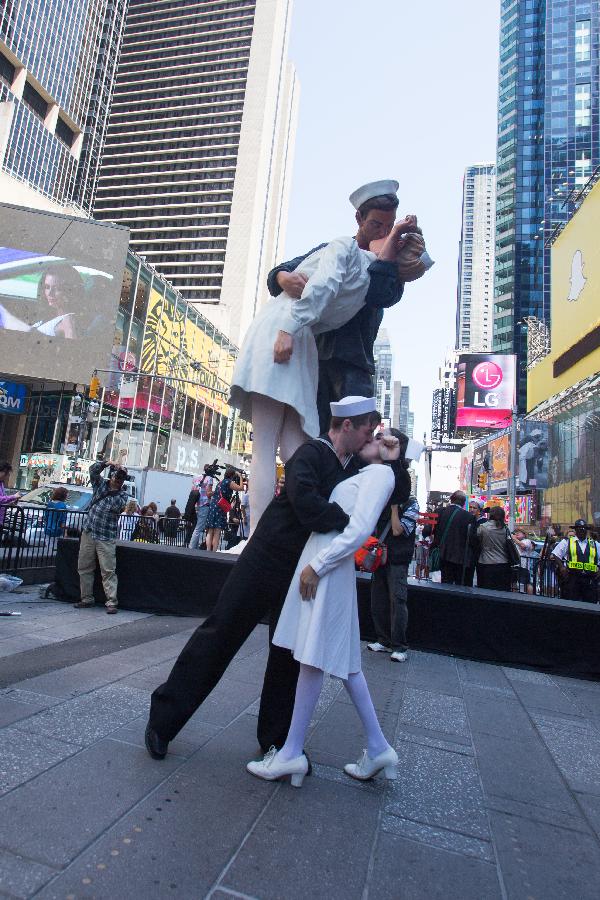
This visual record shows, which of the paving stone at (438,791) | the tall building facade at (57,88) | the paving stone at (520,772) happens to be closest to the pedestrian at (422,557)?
the paving stone at (520,772)

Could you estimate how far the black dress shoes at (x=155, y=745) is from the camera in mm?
2447

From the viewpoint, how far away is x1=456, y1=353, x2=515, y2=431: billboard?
4803cm

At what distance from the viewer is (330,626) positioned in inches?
95.8

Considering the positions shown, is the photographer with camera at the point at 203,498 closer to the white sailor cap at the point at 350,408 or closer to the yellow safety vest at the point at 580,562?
the yellow safety vest at the point at 580,562

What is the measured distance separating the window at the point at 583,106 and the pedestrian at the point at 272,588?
331ft

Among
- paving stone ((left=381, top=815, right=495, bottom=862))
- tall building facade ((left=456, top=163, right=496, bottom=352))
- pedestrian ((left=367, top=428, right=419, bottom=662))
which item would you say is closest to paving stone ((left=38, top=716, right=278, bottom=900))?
paving stone ((left=381, top=815, right=495, bottom=862))

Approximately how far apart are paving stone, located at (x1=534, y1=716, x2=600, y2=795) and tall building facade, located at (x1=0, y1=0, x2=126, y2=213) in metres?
61.7

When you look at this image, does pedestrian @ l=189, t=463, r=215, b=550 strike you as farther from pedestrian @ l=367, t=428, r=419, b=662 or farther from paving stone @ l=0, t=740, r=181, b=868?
paving stone @ l=0, t=740, r=181, b=868

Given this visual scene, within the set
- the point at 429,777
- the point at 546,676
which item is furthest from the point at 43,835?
the point at 546,676

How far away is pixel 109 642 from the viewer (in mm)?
4969

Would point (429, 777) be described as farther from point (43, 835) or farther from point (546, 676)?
point (546, 676)

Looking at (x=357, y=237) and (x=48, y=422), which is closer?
(x=357, y=237)

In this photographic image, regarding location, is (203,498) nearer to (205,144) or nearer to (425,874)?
(425,874)

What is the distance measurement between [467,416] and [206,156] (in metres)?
82.6
